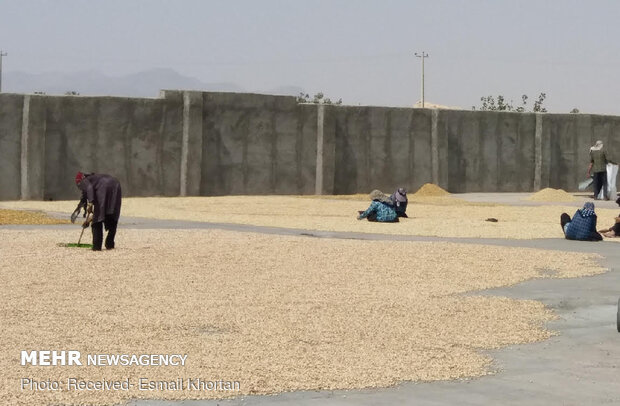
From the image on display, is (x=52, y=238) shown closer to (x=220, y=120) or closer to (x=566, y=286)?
(x=566, y=286)

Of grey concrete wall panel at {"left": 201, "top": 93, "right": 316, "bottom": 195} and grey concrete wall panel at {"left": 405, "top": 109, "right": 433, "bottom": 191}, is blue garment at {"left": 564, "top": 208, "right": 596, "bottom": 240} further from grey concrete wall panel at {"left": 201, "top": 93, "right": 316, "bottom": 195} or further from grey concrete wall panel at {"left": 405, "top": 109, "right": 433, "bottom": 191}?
grey concrete wall panel at {"left": 405, "top": 109, "right": 433, "bottom": 191}

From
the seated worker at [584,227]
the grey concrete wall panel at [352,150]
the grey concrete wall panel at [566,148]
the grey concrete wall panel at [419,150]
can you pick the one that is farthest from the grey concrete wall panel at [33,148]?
the grey concrete wall panel at [566,148]

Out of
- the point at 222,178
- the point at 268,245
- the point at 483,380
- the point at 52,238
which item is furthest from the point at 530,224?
the point at 483,380

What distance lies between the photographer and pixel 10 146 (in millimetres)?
33969

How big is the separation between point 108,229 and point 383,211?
887 centimetres

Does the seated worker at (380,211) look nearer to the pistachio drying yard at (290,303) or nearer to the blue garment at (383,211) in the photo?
the blue garment at (383,211)

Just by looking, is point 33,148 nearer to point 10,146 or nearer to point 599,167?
point 10,146

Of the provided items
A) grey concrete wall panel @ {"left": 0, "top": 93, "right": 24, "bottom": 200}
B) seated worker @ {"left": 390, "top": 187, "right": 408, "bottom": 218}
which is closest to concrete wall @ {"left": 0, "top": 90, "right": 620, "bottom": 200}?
grey concrete wall panel @ {"left": 0, "top": 93, "right": 24, "bottom": 200}

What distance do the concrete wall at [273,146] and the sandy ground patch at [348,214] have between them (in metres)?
1.27

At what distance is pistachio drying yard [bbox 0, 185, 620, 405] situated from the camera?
8.93 metres

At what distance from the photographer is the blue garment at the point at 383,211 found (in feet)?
86.2

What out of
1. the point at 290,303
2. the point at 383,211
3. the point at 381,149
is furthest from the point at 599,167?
the point at 290,303

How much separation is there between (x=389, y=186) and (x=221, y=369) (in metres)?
31.7

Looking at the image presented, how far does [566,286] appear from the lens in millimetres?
15062
